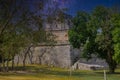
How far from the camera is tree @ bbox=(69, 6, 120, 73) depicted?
66750 millimetres

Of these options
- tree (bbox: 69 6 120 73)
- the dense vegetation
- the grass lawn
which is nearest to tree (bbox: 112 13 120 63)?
tree (bbox: 69 6 120 73)

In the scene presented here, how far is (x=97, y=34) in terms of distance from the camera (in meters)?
68.4

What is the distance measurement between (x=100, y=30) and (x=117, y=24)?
5342 millimetres

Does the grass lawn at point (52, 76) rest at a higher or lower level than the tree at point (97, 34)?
lower

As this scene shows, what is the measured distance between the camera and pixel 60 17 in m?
40.9

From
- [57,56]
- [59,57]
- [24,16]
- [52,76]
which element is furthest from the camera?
[57,56]

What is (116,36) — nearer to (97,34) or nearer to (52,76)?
(97,34)

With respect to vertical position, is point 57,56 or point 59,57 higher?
point 57,56

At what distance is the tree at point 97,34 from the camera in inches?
2628

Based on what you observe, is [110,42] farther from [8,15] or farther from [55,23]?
[8,15]

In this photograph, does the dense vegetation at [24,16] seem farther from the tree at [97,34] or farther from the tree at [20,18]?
the tree at [97,34]

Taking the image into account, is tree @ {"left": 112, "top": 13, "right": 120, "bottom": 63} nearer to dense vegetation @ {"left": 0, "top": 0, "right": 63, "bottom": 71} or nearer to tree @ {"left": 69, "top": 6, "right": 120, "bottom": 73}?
tree @ {"left": 69, "top": 6, "right": 120, "bottom": 73}

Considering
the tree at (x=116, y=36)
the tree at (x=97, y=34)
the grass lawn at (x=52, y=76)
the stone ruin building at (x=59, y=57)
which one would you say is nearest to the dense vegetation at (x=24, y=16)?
the grass lawn at (x=52, y=76)

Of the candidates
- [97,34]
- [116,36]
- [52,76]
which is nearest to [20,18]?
[52,76]
